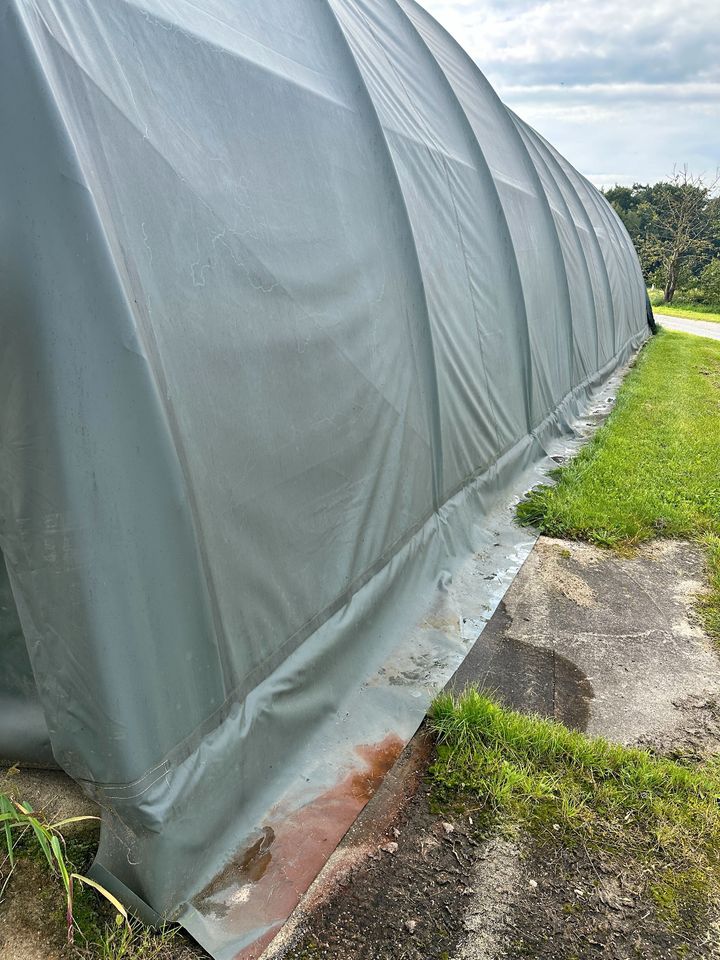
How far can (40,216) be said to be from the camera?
152 cm

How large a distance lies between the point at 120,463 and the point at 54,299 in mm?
388

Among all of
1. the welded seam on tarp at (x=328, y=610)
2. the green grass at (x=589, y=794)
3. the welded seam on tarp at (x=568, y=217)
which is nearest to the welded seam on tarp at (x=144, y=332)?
the welded seam on tarp at (x=328, y=610)

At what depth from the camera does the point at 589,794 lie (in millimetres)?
2189

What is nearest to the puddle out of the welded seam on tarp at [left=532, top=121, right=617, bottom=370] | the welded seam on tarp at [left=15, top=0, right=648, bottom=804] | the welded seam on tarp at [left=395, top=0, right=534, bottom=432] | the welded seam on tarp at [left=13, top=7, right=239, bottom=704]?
the welded seam on tarp at [left=15, top=0, right=648, bottom=804]

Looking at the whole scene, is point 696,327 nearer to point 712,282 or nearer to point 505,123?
point 712,282

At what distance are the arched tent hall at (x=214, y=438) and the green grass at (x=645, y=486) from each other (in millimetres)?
1309

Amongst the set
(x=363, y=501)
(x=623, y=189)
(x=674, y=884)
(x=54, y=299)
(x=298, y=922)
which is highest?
(x=623, y=189)

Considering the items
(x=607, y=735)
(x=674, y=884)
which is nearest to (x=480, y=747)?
(x=607, y=735)

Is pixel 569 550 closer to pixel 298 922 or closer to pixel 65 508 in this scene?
pixel 298 922

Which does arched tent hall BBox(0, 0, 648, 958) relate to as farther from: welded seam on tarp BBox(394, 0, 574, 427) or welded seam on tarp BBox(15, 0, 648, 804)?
welded seam on tarp BBox(394, 0, 574, 427)

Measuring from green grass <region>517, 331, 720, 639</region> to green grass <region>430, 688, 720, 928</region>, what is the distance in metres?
1.22

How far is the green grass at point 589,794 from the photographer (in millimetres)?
1957

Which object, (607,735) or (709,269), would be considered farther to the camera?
(709,269)

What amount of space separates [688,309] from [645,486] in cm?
3052
